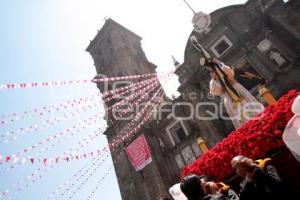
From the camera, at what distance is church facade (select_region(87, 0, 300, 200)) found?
15.5 metres

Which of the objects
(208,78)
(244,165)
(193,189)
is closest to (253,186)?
(244,165)

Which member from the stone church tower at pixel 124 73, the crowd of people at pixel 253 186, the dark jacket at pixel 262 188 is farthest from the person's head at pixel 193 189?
the stone church tower at pixel 124 73

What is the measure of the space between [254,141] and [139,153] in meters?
15.6

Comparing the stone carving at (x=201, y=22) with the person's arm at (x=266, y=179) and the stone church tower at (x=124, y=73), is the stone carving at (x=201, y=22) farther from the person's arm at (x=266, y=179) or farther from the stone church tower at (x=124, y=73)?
the person's arm at (x=266, y=179)

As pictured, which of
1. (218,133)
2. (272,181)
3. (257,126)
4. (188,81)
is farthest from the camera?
(188,81)

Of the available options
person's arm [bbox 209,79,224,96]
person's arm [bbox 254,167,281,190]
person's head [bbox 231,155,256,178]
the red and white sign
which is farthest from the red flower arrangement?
the red and white sign

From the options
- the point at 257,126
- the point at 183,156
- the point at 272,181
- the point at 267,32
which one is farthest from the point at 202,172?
the point at 183,156

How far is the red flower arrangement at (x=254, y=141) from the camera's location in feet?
15.2

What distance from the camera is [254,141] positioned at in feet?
16.1

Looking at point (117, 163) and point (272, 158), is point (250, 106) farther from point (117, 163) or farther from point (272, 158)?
point (117, 163)

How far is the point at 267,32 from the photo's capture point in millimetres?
16203

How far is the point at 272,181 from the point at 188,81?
1635 centimetres

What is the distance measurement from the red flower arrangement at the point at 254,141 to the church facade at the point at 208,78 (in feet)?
35.9

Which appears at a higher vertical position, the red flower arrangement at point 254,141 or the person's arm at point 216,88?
the person's arm at point 216,88
